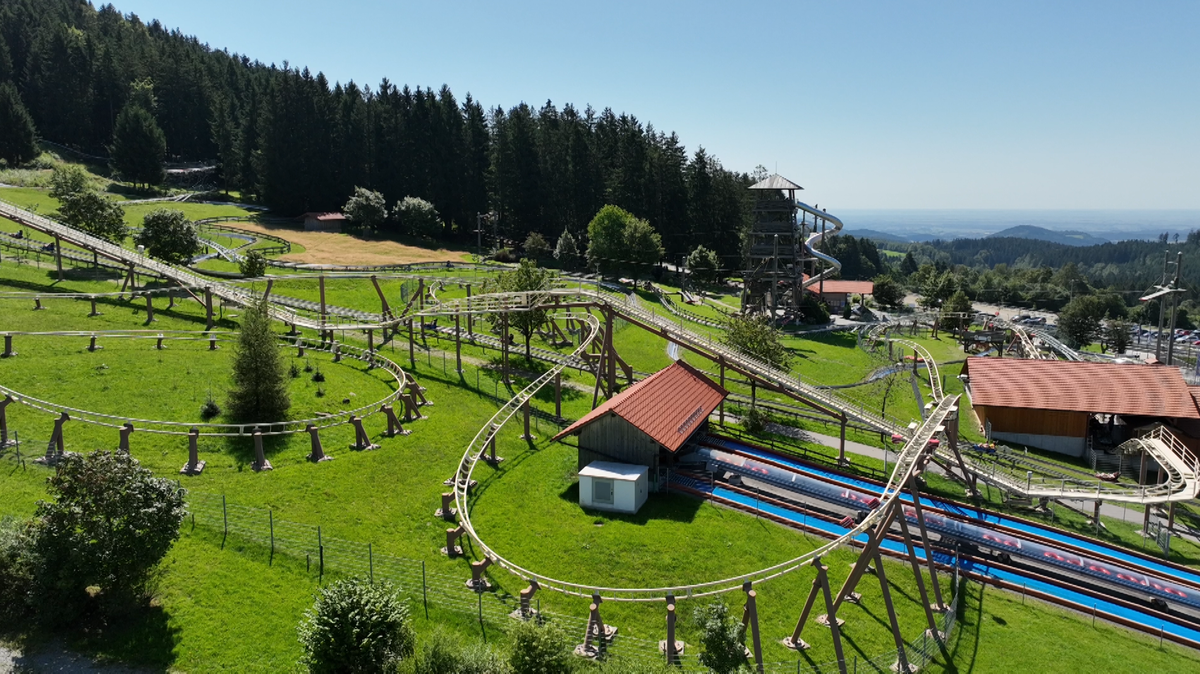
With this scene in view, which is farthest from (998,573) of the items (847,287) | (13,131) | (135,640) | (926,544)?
(13,131)

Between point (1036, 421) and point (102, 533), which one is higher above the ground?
point (102, 533)

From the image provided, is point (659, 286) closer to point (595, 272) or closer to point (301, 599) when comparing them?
point (595, 272)

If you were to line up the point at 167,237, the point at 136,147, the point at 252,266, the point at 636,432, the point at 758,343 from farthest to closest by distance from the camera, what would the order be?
the point at 136,147
the point at 252,266
the point at 167,237
the point at 758,343
the point at 636,432

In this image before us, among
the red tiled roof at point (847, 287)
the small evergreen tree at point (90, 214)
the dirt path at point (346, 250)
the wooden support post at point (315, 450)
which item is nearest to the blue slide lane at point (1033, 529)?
the wooden support post at point (315, 450)

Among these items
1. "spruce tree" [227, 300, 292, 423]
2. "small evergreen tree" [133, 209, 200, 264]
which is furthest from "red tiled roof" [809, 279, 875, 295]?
"spruce tree" [227, 300, 292, 423]

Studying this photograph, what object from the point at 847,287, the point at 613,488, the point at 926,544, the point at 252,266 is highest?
the point at 252,266

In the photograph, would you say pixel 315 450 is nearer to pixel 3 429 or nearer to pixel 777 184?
pixel 3 429

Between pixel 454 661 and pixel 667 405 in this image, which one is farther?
pixel 667 405

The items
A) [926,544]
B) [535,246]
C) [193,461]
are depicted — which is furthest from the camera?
[535,246]
